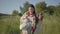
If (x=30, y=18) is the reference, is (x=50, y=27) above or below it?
below

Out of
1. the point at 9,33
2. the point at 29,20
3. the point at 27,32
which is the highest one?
the point at 29,20

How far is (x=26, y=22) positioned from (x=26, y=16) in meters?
0.08

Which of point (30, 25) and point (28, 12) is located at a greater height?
point (28, 12)

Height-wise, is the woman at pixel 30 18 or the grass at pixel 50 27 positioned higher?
the woman at pixel 30 18

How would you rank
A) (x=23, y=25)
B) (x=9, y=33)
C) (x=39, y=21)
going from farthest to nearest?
(x=9, y=33) → (x=39, y=21) → (x=23, y=25)

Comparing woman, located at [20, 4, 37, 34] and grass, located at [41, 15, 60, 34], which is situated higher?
woman, located at [20, 4, 37, 34]

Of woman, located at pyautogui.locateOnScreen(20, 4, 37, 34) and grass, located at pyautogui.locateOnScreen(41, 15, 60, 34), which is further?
grass, located at pyautogui.locateOnScreen(41, 15, 60, 34)

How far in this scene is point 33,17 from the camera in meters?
2.28

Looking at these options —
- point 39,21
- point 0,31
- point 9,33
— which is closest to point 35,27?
point 39,21

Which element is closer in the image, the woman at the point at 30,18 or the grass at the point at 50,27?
the woman at the point at 30,18

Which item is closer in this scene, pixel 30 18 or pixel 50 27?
pixel 30 18

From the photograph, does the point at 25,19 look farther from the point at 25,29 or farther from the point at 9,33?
the point at 9,33

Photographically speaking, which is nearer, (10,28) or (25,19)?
(25,19)

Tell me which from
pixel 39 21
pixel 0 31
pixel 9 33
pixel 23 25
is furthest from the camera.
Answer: pixel 0 31
